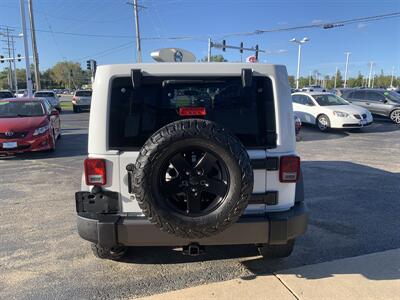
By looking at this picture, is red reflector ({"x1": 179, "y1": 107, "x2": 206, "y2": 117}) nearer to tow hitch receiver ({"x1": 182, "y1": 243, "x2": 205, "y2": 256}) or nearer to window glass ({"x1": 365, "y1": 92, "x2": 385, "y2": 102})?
tow hitch receiver ({"x1": 182, "y1": 243, "x2": 205, "y2": 256})

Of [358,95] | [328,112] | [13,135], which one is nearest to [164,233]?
[13,135]

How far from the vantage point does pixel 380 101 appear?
1803 centimetres

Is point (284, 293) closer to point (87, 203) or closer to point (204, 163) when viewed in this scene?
point (204, 163)

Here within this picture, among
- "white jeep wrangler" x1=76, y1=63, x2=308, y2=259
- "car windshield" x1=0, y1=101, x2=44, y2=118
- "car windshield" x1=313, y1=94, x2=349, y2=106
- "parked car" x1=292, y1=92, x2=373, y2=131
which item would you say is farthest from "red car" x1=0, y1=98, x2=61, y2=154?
"car windshield" x1=313, y1=94, x2=349, y2=106

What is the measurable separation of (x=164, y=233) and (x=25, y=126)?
7528 mm

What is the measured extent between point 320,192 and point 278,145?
353cm

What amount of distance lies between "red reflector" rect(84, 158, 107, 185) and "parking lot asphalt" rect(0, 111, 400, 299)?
983 mm

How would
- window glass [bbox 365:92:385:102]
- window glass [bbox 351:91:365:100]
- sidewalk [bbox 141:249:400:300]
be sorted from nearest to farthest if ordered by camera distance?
sidewalk [bbox 141:249:400:300] → window glass [bbox 365:92:385:102] → window glass [bbox 351:91:365:100]

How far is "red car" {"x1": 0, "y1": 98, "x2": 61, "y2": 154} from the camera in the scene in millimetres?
9125

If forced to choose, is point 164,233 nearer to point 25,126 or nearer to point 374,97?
point 25,126

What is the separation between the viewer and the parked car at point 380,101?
1744 cm

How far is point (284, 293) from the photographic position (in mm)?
3232

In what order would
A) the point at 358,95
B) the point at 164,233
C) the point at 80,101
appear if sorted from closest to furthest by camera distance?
the point at 164,233 < the point at 358,95 < the point at 80,101

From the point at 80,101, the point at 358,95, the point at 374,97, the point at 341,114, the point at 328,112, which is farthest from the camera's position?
the point at 80,101
